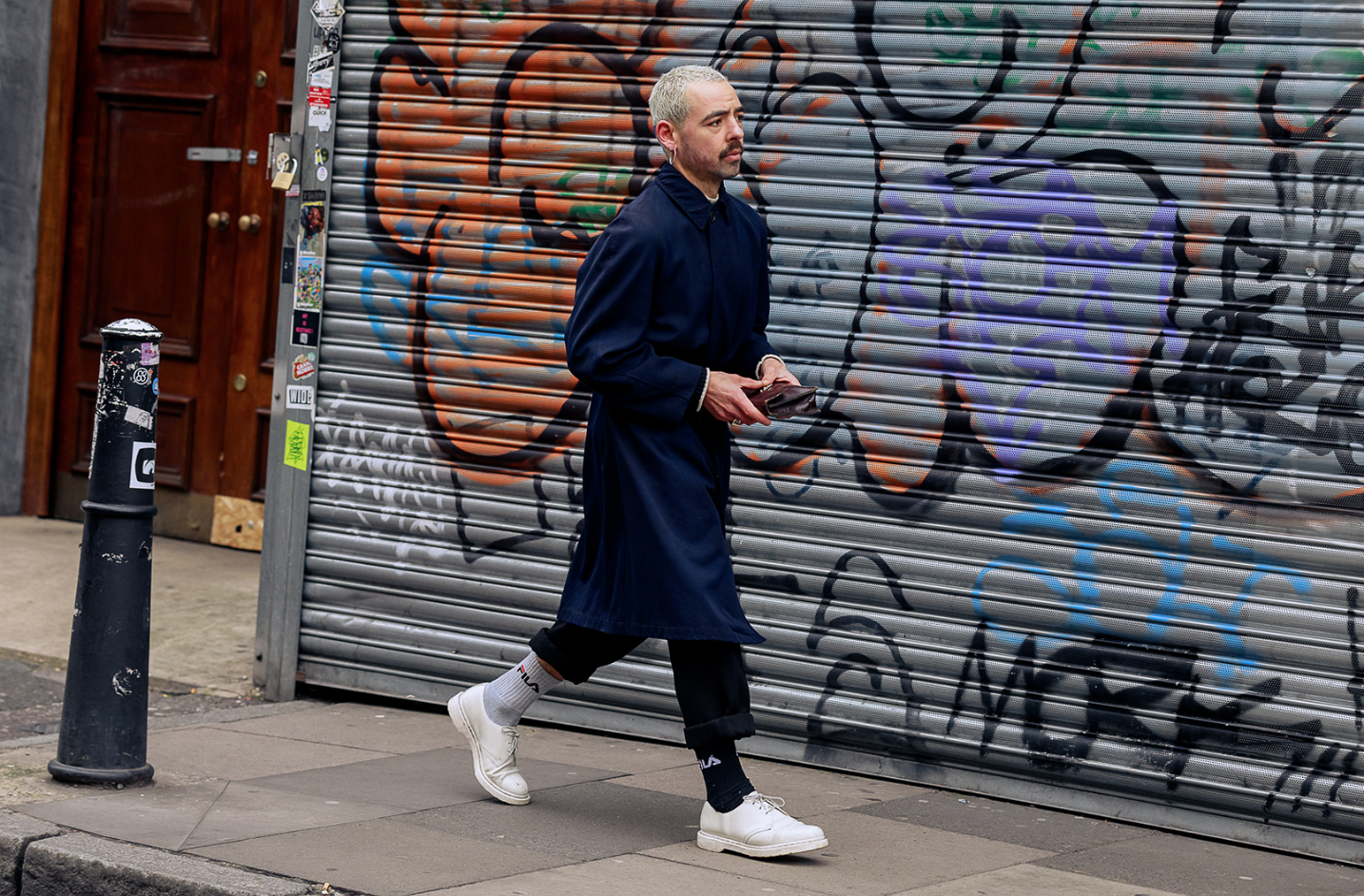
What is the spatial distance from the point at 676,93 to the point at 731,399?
81cm

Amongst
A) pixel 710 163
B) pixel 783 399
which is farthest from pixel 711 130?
pixel 783 399

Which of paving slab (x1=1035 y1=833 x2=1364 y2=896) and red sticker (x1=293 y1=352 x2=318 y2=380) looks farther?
red sticker (x1=293 y1=352 x2=318 y2=380)

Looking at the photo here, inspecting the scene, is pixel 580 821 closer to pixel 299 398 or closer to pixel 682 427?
pixel 682 427

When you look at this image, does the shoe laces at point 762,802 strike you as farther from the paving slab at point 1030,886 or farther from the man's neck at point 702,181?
the man's neck at point 702,181

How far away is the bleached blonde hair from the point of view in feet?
14.0

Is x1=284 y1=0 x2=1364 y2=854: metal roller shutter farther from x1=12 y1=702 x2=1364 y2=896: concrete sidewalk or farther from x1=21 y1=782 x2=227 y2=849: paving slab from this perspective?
x1=21 y1=782 x2=227 y2=849: paving slab

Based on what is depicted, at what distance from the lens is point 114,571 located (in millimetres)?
4637

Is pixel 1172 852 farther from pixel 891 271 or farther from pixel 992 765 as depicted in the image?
pixel 891 271

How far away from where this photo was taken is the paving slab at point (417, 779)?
15.5 feet

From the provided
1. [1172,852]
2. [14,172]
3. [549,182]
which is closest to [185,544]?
[14,172]

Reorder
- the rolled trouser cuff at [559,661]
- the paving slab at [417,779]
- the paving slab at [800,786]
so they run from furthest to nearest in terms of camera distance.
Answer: the paving slab at [800,786] < the paving slab at [417,779] < the rolled trouser cuff at [559,661]

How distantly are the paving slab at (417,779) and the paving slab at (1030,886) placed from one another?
4.40ft

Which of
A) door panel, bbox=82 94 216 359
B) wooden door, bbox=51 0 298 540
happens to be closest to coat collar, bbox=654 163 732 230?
wooden door, bbox=51 0 298 540

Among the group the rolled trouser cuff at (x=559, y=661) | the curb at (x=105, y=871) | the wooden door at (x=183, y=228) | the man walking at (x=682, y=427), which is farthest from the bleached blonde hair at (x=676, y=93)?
the wooden door at (x=183, y=228)
